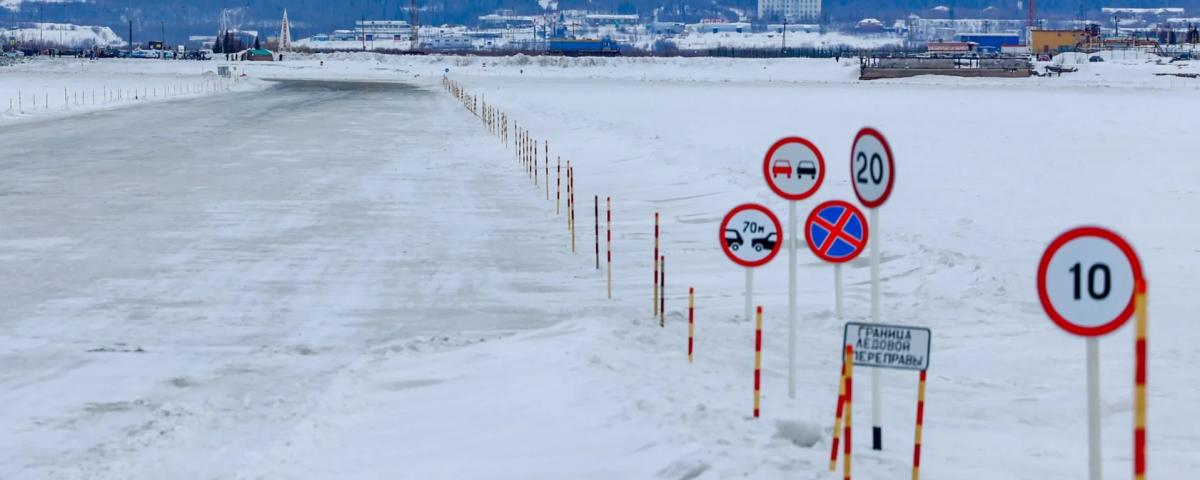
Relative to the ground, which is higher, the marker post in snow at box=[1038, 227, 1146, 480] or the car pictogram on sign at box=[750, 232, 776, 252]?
the marker post in snow at box=[1038, 227, 1146, 480]

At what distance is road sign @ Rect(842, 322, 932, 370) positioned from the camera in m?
7.86

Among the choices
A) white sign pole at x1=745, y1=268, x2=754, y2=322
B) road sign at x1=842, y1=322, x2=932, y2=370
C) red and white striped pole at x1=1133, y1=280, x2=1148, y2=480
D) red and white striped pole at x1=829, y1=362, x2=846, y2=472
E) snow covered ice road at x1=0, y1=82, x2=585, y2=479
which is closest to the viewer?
red and white striped pole at x1=1133, y1=280, x2=1148, y2=480

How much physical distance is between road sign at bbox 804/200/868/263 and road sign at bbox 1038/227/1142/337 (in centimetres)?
467

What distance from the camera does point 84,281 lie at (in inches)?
610

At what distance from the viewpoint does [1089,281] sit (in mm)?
5859

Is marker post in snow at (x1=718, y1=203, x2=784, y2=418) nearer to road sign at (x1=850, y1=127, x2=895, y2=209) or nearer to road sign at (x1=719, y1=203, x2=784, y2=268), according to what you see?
road sign at (x1=719, y1=203, x2=784, y2=268)

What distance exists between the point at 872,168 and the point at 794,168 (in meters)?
2.06

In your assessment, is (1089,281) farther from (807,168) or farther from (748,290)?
(748,290)

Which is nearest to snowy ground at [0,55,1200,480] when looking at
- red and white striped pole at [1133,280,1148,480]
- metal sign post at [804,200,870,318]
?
metal sign post at [804,200,870,318]

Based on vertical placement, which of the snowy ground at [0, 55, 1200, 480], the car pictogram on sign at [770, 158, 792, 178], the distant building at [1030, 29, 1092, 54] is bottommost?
the snowy ground at [0, 55, 1200, 480]

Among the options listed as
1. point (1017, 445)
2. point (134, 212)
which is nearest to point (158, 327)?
point (1017, 445)

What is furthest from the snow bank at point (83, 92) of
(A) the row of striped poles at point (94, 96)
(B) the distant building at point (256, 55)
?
(B) the distant building at point (256, 55)

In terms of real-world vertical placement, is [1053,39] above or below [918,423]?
above

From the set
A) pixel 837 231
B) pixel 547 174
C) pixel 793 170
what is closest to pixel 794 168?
pixel 793 170
